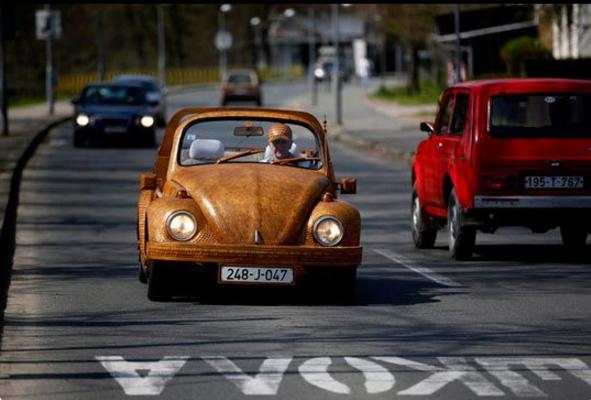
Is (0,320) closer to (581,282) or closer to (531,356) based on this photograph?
(531,356)

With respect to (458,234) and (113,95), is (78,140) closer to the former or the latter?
(113,95)

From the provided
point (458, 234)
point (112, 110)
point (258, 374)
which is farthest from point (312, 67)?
point (258, 374)

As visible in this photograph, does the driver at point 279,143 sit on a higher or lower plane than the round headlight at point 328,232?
higher

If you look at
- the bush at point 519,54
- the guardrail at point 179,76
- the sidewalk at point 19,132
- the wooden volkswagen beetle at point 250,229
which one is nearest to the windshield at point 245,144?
the wooden volkswagen beetle at point 250,229

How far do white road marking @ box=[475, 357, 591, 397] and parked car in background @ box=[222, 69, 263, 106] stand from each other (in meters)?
63.0

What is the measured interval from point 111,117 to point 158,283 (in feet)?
89.5

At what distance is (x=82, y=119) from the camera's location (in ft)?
130

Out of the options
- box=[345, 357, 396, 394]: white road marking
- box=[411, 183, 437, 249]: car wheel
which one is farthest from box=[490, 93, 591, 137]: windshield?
box=[345, 357, 396, 394]: white road marking

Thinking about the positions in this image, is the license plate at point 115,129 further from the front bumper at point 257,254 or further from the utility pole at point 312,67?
the utility pole at point 312,67

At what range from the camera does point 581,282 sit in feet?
47.3

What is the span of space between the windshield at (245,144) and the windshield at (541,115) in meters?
2.49

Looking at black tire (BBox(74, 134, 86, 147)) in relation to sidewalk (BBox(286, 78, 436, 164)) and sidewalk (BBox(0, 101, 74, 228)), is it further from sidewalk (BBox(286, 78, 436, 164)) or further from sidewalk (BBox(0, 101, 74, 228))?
sidewalk (BBox(286, 78, 436, 164))

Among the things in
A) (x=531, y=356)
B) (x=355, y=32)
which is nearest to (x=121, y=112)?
(x=531, y=356)

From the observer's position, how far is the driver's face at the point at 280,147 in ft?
45.4
